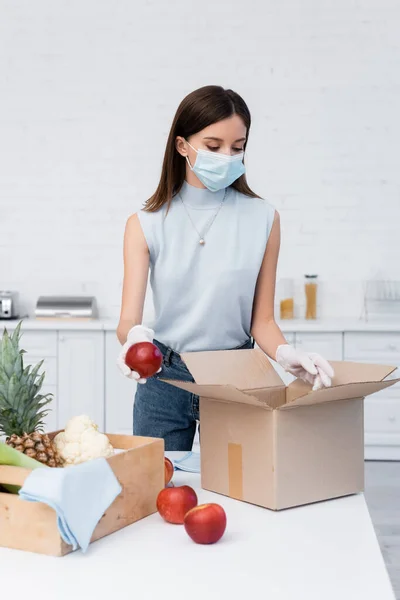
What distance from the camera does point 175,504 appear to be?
1287mm

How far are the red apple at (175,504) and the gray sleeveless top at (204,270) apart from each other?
640mm

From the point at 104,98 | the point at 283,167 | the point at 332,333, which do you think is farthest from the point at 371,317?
the point at 104,98

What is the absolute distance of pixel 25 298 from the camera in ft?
15.4

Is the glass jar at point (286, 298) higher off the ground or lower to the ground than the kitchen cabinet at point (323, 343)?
higher

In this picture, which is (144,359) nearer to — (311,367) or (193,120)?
(311,367)

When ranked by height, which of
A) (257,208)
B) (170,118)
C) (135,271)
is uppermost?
(170,118)

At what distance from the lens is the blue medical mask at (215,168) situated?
1.85m

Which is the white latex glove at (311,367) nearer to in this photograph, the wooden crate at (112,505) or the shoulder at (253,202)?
the wooden crate at (112,505)

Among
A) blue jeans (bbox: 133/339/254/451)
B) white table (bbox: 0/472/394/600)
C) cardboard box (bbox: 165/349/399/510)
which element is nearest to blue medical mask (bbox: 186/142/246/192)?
blue jeans (bbox: 133/339/254/451)

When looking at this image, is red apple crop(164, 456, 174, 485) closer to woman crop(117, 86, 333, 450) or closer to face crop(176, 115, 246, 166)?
woman crop(117, 86, 333, 450)

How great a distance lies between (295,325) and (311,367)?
2.63 m

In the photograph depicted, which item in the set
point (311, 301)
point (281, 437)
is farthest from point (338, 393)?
point (311, 301)

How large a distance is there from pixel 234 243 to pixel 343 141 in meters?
2.79

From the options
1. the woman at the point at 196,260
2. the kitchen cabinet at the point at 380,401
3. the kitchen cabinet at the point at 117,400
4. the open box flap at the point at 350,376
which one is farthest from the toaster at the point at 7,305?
the open box flap at the point at 350,376
